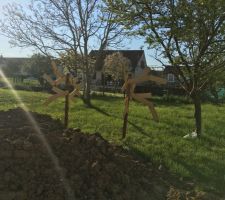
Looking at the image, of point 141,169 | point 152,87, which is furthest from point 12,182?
point 152,87

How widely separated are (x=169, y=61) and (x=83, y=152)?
209 inches

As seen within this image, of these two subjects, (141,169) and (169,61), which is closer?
A: (141,169)

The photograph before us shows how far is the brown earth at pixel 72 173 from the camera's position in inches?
200

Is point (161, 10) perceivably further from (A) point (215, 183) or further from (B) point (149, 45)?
(A) point (215, 183)

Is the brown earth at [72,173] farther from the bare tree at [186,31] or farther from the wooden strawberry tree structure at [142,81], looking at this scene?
the bare tree at [186,31]

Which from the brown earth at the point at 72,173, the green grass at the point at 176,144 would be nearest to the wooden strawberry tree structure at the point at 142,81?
the green grass at the point at 176,144

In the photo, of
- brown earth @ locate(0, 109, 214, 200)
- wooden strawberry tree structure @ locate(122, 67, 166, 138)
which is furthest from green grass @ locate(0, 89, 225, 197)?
wooden strawberry tree structure @ locate(122, 67, 166, 138)

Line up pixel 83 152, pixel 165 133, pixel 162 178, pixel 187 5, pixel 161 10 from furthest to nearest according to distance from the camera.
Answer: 1. pixel 165 133
2. pixel 161 10
3. pixel 187 5
4. pixel 162 178
5. pixel 83 152

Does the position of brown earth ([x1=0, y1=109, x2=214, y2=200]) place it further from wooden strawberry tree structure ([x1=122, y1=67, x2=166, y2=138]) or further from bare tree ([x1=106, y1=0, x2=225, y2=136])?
bare tree ([x1=106, y1=0, x2=225, y2=136])

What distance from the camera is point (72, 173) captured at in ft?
18.1

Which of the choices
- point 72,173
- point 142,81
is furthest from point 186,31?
point 72,173

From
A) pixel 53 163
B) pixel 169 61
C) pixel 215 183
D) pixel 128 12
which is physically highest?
pixel 128 12

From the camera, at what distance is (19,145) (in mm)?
5883

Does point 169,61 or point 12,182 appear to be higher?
point 169,61
